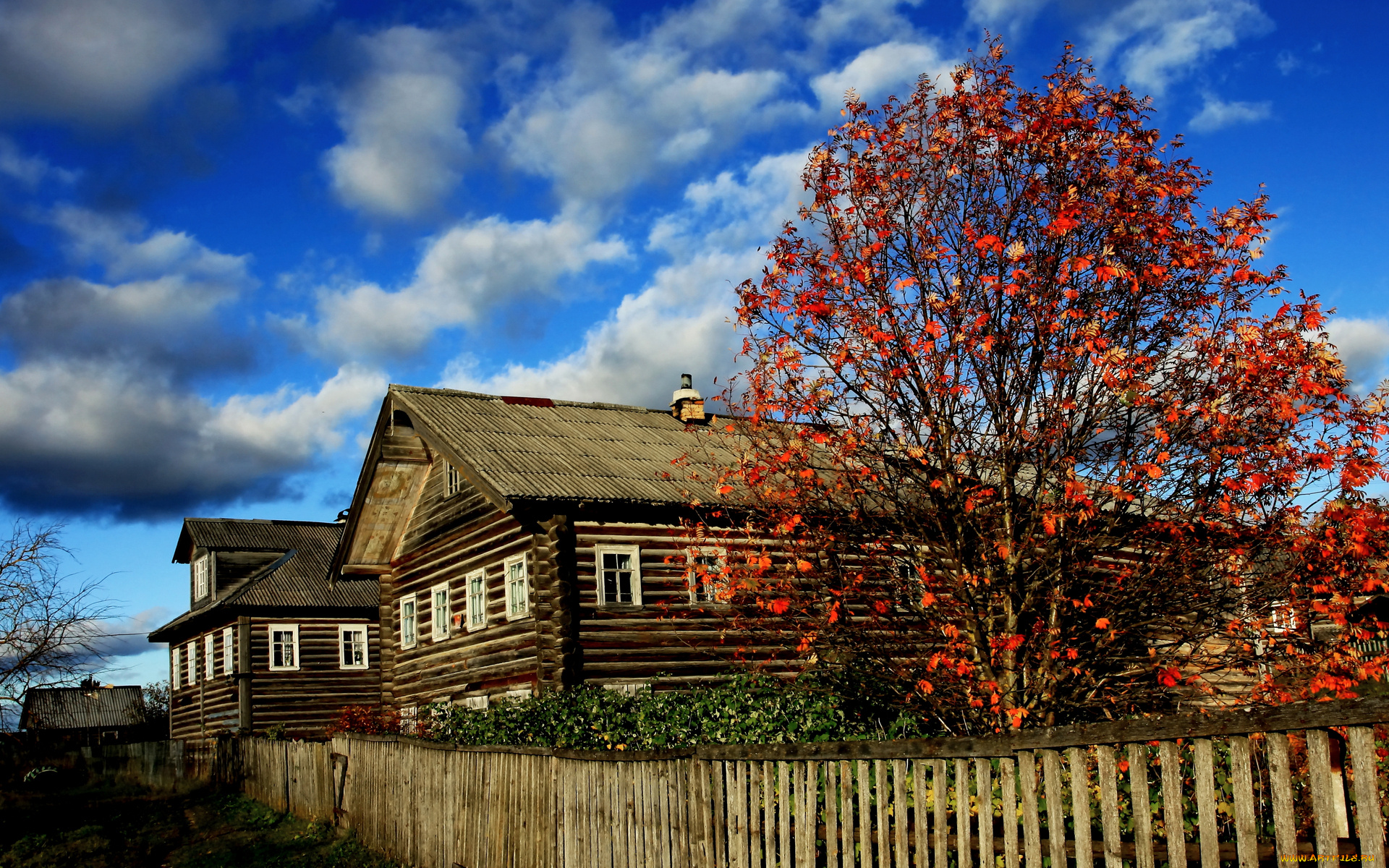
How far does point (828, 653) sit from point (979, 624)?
96.2 inches

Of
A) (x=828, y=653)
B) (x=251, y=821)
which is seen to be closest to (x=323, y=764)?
(x=251, y=821)

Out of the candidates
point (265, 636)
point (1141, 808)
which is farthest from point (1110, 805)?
point (265, 636)

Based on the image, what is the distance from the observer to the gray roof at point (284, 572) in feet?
115

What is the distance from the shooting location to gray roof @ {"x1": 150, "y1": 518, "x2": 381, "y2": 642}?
3519 centimetres

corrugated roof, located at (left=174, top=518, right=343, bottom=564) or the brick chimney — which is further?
corrugated roof, located at (left=174, top=518, right=343, bottom=564)

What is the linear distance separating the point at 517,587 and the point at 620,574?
6.72 ft

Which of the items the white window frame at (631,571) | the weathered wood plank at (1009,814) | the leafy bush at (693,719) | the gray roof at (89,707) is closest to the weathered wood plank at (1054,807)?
the weathered wood plank at (1009,814)

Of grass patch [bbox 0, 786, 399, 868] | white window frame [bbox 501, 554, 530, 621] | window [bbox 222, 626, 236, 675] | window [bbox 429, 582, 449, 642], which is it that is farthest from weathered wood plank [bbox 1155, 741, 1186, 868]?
window [bbox 222, 626, 236, 675]

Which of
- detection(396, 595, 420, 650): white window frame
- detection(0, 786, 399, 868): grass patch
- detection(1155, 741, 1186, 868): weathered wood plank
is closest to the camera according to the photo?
detection(1155, 741, 1186, 868): weathered wood plank

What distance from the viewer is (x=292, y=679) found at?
35.1m

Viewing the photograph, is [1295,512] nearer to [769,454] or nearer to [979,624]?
[979,624]

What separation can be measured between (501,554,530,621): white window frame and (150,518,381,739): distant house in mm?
13525

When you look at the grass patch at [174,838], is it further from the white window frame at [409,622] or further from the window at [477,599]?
the window at [477,599]

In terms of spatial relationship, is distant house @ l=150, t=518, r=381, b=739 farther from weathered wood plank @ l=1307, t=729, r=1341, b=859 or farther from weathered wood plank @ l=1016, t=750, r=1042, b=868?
weathered wood plank @ l=1307, t=729, r=1341, b=859
